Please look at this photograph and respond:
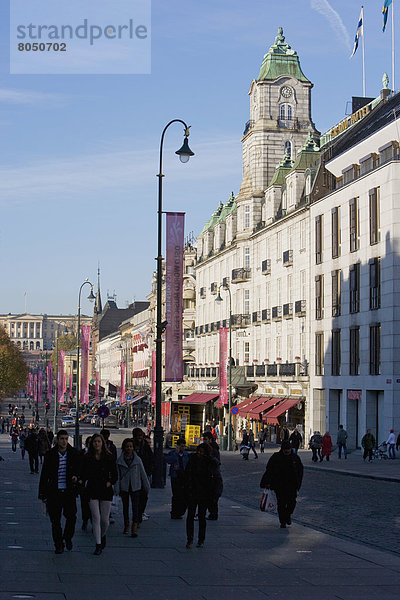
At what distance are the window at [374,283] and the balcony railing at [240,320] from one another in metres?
23.5

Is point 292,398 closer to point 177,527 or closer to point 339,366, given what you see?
point 339,366

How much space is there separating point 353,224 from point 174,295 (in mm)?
20750

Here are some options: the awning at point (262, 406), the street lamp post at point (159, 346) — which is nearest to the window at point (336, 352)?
the awning at point (262, 406)

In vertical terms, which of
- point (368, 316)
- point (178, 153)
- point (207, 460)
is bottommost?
point (207, 460)

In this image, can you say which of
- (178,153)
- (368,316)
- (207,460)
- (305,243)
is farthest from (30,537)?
(305,243)

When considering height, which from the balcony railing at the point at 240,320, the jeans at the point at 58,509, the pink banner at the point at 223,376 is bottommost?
the jeans at the point at 58,509

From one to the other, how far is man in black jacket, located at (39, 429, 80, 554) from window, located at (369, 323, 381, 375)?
3625 centimetres

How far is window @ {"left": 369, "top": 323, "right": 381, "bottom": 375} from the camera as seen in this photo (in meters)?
49.0

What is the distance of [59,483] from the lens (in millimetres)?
14055

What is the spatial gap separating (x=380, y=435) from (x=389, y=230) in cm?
1016

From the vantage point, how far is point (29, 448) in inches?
1385

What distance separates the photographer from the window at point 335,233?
5534 centimetres

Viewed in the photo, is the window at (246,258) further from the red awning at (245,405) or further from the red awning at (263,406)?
the red awning at (263,406)

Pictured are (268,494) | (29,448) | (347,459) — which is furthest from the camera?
(347,459)
